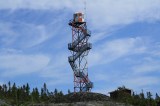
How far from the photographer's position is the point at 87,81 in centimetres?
6762

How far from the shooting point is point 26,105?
151ft

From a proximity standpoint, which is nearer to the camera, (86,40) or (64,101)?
(64,101)

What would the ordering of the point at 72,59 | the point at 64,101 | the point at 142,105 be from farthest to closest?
the point at 72,59 → the point at 142,105 → the point at 64,101

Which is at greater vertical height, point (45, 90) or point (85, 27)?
point (85, 27)

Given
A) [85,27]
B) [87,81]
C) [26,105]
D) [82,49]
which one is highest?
[85,27]

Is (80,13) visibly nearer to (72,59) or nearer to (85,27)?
(85,27)

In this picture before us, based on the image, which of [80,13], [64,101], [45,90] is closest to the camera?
[64,101]

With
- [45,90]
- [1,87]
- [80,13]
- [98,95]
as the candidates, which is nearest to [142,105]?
[98,95]

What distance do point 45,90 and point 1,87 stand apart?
12.7 metres

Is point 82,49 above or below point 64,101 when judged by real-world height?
above

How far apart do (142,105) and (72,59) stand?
16.6 meters

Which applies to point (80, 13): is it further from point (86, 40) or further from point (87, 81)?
point (87, 81)

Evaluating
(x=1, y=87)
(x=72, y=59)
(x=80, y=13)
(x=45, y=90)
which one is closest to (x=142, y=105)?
(x=72, y=59)

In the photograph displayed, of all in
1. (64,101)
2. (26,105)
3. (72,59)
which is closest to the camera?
(26,105)
